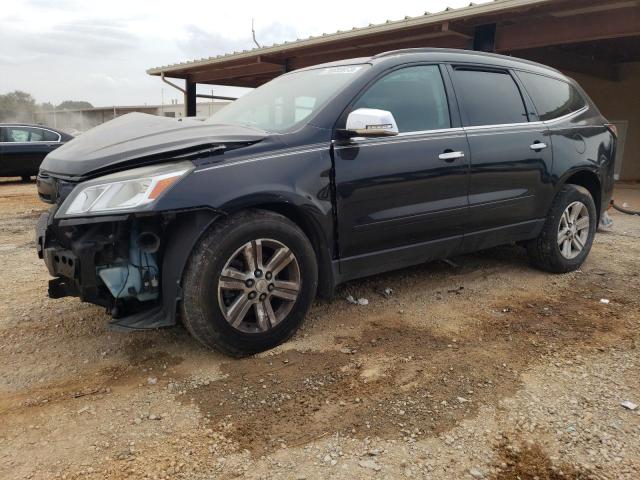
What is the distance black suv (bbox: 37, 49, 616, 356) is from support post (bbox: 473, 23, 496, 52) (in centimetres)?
534

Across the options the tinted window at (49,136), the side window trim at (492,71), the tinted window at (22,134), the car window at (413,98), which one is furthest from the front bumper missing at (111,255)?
the tinted window at (49,136)

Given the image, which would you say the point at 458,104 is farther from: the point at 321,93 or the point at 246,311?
the point at 246,311

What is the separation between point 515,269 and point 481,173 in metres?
1.35

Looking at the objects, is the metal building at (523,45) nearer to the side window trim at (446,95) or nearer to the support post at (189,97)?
the support post at (189,97)

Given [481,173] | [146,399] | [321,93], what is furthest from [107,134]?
[481,173]

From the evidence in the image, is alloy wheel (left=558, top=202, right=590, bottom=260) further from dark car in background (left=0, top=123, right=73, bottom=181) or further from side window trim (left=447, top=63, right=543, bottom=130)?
dark car in background (left=0, top=123, right=73, bottom=181)

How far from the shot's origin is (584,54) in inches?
508

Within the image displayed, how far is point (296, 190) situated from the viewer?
3020mm

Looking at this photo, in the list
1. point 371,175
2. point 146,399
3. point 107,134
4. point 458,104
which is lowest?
point 146,399

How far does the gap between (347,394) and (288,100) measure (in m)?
2.12

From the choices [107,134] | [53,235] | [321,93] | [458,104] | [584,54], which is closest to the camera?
[53,235]

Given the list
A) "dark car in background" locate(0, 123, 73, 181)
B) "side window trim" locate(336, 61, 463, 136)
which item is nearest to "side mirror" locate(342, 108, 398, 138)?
"side window trim" locate(336, 61, 463, 136)

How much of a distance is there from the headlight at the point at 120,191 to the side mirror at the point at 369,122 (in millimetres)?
1025

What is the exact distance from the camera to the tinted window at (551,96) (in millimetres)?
4461
